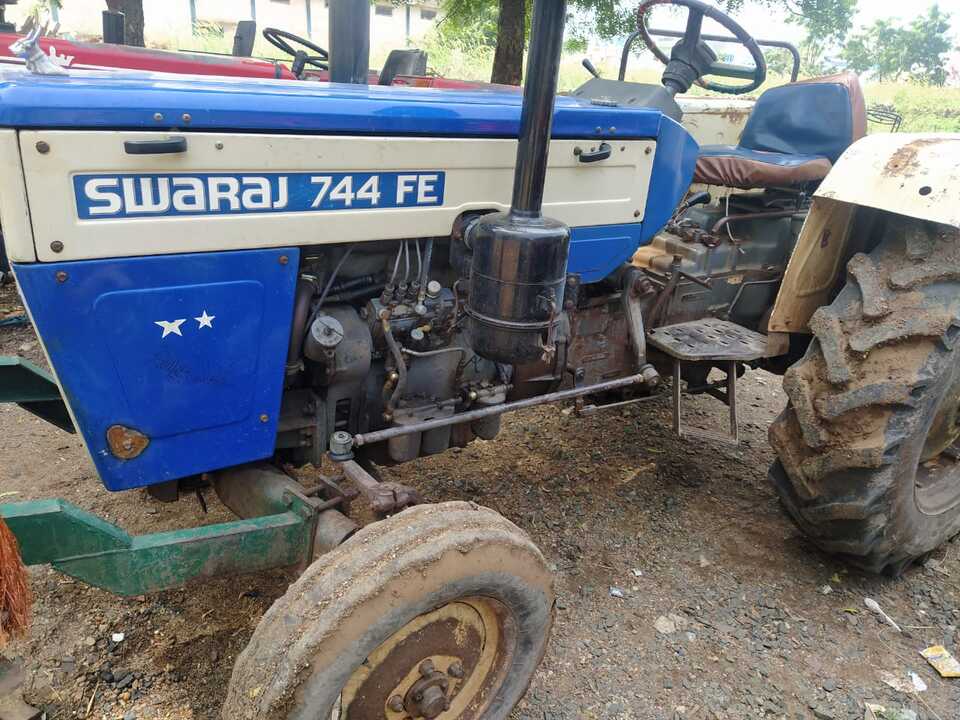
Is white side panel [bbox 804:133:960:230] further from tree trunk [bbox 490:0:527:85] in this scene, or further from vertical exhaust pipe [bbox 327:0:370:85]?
tree trunk [bbox 490:0:527:85]

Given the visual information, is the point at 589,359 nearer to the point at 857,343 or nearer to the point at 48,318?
the point at 857,343

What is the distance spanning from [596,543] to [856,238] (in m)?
1.47

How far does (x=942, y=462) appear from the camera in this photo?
2.83 m

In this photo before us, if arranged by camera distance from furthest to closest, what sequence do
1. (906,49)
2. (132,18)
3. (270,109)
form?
(906,49)
(132,18)
(270,109)

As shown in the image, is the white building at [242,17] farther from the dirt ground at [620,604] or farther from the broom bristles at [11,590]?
the broom bristles at [11,590]

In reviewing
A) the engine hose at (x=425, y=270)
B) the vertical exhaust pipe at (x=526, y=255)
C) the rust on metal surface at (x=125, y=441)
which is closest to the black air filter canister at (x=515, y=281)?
the vertical exhaust pipe at (x=526, y=255)

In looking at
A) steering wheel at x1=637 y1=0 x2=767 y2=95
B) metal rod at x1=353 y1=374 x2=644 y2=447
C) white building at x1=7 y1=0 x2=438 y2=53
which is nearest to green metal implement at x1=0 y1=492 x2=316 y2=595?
metal rod at x1=353 y1=374 x2=644 y2=447

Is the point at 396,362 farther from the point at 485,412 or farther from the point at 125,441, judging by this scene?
the point at 125,441

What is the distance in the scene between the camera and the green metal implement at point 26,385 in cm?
212

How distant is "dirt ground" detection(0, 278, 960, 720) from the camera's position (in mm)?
2156

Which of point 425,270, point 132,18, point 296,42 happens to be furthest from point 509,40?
point 425,270

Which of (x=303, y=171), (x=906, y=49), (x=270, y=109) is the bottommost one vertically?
(x=303, y=171)

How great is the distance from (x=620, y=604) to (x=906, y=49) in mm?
41208

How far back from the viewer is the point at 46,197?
4.82ft
